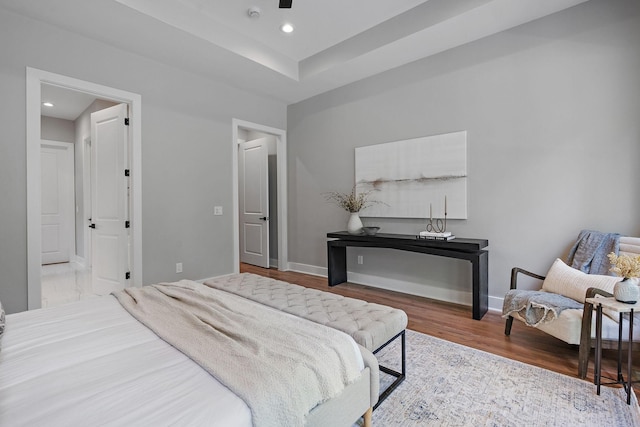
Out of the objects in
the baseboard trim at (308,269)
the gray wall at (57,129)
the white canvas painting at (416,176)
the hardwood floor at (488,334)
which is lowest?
the hardwood floor at (488,334)

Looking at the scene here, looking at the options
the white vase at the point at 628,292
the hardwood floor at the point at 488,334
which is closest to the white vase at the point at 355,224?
the hardwood floor at the point at 488,334

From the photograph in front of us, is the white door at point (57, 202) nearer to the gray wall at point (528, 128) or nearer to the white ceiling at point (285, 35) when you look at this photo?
the white ceiling at point (285, 35)

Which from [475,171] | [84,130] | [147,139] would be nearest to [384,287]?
[475,171]

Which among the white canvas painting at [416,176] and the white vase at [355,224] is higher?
the white canvas painting at [416,176]

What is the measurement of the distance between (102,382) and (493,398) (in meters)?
1.94

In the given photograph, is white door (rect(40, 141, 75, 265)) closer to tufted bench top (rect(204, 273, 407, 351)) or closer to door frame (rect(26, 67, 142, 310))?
door frame (rect(26, 67, 142, 310))

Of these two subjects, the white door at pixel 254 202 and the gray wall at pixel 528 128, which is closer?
the gray wall at pixel 528 128

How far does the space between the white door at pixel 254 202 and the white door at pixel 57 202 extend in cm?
357

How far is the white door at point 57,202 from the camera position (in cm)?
598

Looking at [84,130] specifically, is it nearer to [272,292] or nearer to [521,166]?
[272,292]

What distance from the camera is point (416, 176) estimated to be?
147 inches

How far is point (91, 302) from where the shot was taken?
1897 millimetres

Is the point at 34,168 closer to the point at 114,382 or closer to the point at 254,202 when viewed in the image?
the point at 114,382

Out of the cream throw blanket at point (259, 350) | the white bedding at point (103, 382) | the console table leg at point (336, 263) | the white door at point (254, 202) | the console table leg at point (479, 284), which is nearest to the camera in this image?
the white bedding at point (103, 382)
